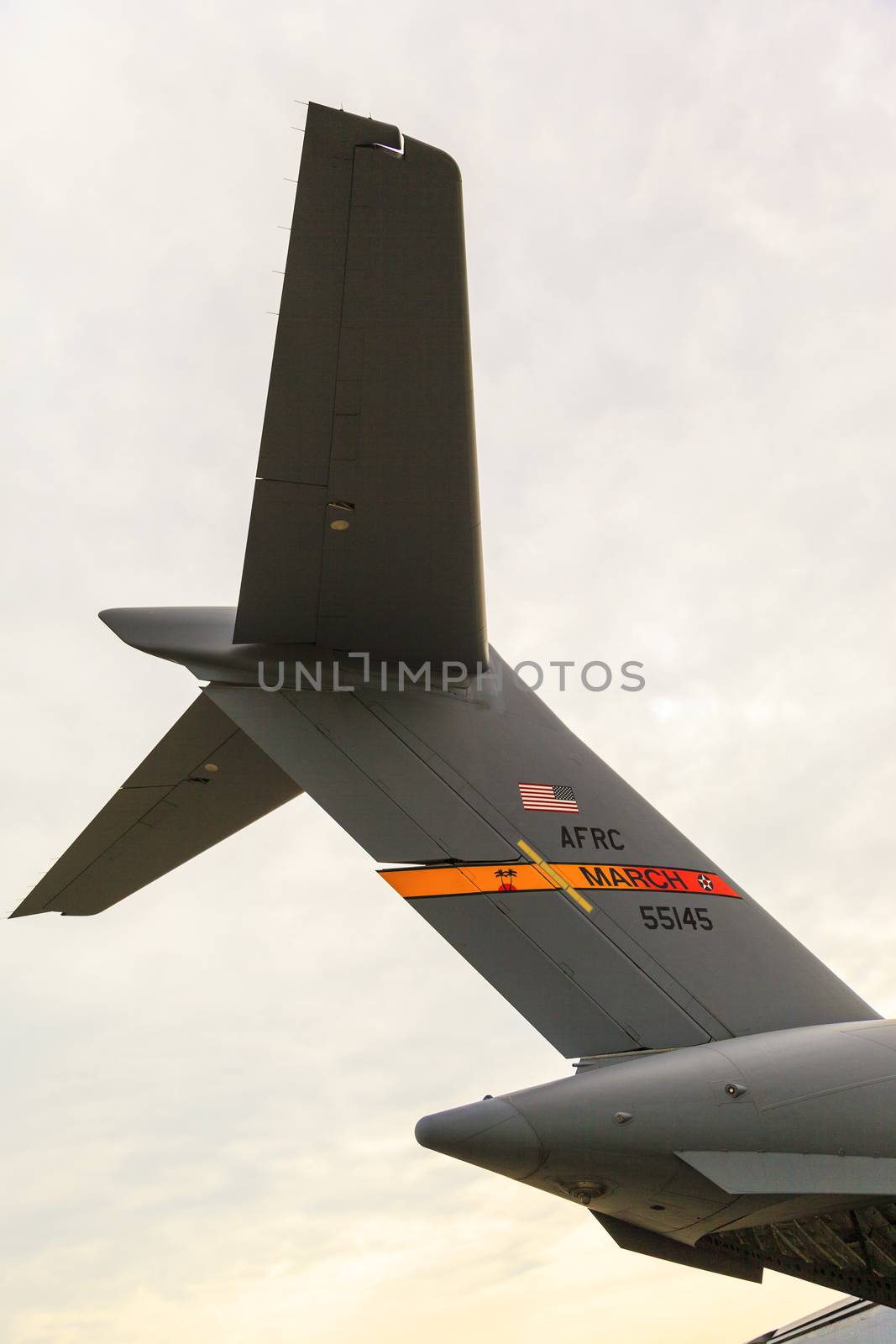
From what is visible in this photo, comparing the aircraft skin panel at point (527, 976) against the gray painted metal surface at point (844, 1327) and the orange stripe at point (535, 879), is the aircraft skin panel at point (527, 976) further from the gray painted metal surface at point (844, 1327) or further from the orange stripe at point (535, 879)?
the gray painted metal surface at point (844, 1327)

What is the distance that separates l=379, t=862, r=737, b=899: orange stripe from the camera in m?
5.19

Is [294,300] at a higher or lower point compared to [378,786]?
higher

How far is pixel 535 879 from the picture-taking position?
208 inches

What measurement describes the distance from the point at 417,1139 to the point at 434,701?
2080 millimetres

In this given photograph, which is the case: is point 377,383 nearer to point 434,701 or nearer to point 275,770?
point 434,701

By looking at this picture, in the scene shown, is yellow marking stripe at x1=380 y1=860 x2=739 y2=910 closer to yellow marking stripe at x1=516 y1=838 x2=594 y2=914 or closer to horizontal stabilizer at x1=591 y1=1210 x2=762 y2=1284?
yellow marking stripe at x1=516 y1=838 x2=594 y2=914

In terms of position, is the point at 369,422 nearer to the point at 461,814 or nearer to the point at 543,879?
the point at 461,814

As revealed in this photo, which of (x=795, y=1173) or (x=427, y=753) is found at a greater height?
(x=427, y=753)

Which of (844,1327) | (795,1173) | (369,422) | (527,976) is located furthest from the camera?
(844,1327)

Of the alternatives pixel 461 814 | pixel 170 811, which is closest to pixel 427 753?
pixel 461 814

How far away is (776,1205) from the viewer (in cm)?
457

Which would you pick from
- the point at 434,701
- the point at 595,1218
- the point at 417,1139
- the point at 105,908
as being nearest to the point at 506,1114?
the point at 417,1139

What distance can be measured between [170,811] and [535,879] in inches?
81.9

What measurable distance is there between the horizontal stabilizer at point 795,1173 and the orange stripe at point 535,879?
1.35 meters
